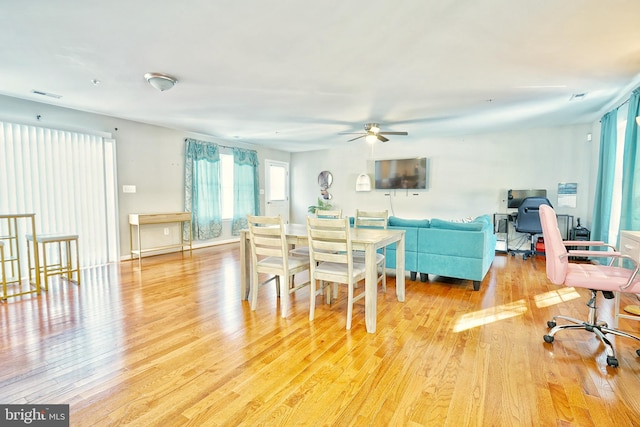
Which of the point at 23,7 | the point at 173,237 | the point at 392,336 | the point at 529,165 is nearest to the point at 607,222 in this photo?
the point at 529,165

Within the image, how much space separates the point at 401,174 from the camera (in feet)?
23.7

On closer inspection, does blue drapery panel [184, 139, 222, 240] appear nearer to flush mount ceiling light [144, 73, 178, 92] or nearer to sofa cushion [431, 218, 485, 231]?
flush mount ceiling light [144, 73, 178, 92]

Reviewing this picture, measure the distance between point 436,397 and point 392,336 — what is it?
0.74 meters

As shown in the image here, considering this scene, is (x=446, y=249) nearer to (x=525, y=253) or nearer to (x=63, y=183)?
(x=525, y=253)

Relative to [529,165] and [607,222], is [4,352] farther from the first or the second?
[529,165]

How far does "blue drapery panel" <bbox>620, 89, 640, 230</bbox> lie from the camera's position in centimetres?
333

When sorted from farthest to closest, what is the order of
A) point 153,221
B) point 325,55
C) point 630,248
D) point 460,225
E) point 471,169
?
point 471,169 < point 153,221 < point 460,225 < point 325,55 < point 630,248

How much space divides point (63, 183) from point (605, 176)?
7848 mm

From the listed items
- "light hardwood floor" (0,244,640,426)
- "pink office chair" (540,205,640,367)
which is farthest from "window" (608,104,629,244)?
"pink office chair" (540,205,640,367)

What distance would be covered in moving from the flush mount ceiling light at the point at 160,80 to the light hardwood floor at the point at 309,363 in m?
2.29

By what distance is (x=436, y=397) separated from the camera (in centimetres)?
171

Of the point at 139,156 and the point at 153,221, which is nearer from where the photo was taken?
the point at 153,221

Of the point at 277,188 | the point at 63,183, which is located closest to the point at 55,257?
Answer: the point at 63,183

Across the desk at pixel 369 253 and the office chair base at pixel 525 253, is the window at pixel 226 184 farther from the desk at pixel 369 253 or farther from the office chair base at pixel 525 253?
the office chair base at pixel 525 253
